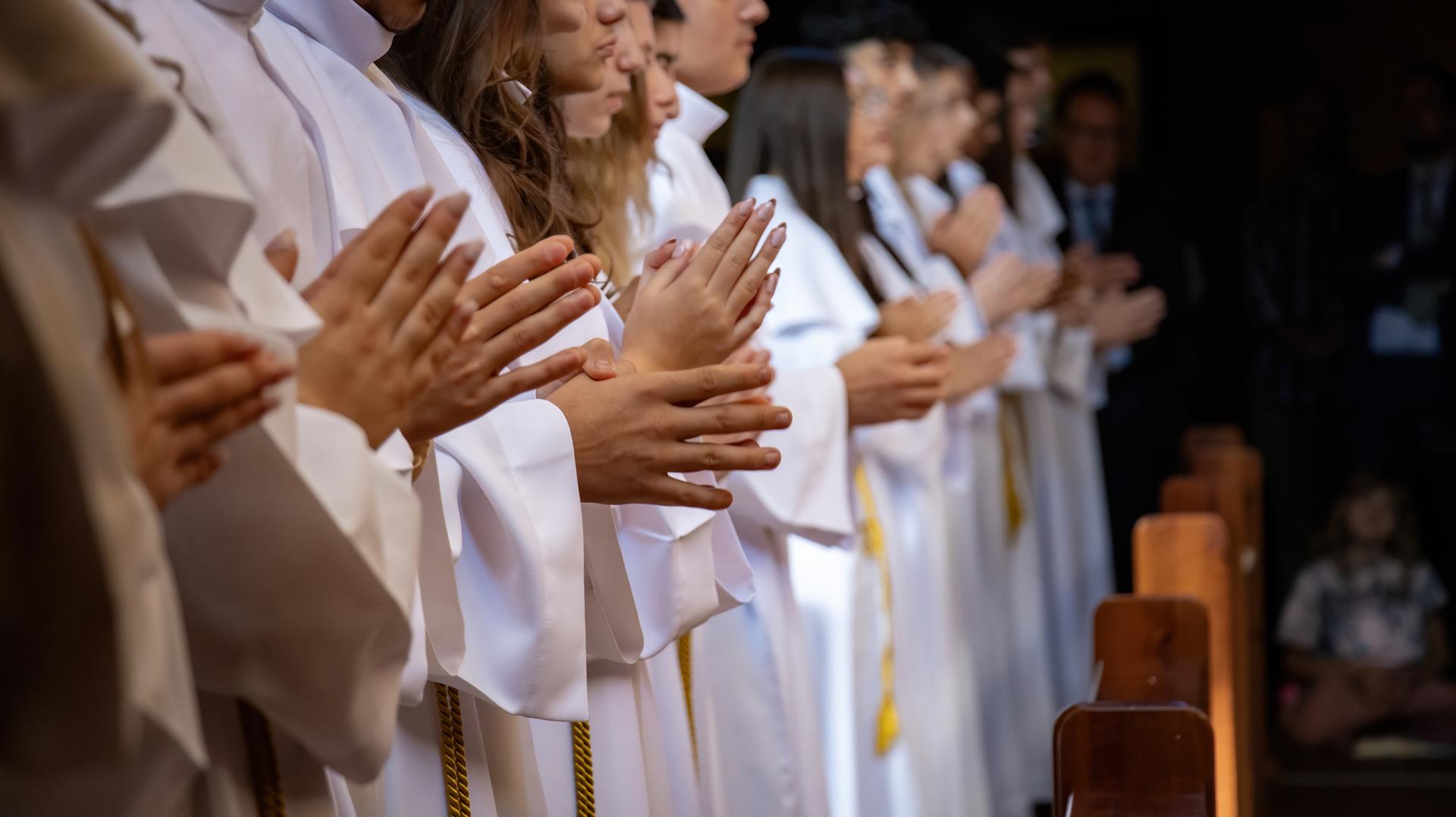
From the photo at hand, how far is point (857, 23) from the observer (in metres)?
4.93

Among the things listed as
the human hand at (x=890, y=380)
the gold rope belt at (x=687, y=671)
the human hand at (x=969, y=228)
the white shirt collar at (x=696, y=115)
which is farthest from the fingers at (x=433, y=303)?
the human hand at (x=969, y=228)

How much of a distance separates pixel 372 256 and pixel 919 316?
2.69 m

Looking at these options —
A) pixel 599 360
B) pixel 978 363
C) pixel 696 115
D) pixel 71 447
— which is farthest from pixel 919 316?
pixel 71 447

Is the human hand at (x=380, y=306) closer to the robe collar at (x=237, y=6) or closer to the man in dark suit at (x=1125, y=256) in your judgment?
the robe collar at (x=237, y=6)

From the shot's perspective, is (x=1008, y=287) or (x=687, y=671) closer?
(x=687, y=671)

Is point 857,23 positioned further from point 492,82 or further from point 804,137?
point 492,82

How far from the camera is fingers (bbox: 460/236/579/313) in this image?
150 centimetres

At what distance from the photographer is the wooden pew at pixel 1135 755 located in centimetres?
172

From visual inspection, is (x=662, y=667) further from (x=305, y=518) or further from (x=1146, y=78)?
(x=1146, y=78)

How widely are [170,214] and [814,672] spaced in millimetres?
2697

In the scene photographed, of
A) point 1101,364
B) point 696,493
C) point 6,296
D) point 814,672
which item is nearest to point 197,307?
point 6,296

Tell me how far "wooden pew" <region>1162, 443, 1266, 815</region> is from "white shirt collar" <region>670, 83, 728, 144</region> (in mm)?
1459

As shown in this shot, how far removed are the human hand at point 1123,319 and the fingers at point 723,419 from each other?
4861mm

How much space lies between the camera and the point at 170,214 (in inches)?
44.8
